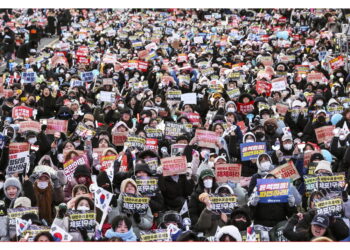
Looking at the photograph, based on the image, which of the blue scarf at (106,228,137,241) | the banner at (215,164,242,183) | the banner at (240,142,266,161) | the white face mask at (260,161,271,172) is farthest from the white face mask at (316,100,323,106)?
the blue scarf at (106,228,137,241)

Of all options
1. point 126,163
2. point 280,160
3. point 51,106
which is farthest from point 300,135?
point 51,106

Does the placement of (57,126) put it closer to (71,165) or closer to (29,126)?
(29,126)

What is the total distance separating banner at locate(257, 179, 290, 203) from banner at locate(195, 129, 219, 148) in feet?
9.01

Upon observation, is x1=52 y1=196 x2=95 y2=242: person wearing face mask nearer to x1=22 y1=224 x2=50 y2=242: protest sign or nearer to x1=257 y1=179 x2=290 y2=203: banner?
x1=22 y1=224 x2=50 y2=242: protest sign

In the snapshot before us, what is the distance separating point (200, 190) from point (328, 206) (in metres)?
2.00

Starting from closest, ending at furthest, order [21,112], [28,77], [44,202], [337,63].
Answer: [44,202] < [21,112] < [337,63] < [28,77]

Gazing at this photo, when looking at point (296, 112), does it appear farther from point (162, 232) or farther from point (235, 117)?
point (162, 232)

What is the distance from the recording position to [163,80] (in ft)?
63.1

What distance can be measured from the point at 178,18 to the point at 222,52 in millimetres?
14214

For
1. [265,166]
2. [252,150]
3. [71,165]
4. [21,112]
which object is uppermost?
[21,112]

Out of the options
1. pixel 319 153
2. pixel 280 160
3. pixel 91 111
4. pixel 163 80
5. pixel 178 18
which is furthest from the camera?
pixel 178 18

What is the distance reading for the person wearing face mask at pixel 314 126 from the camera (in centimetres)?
1367

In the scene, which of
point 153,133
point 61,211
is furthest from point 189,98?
point 61,211

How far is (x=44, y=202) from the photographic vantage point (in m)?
10.1
